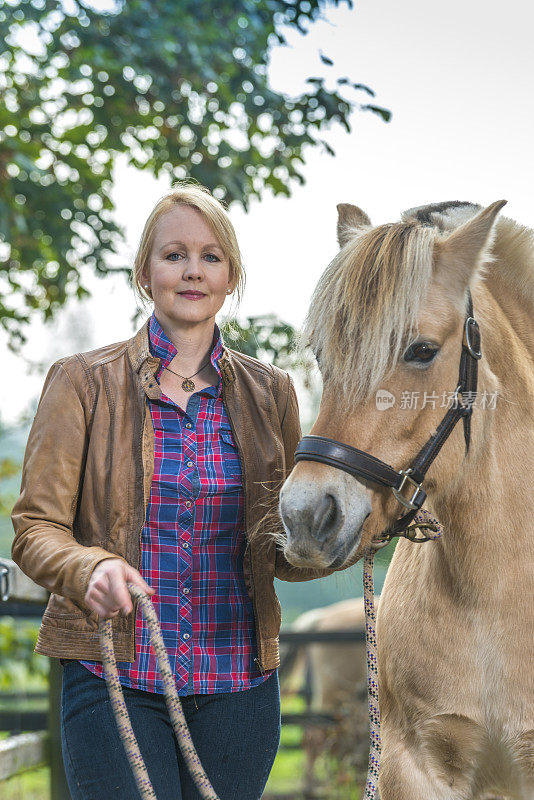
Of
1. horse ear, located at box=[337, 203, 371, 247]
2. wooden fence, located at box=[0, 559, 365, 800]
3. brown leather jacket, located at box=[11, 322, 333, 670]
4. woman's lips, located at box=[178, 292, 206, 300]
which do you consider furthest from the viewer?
wooden fence, located at box=[0, 559, 365, 800]

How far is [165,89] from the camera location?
154 inches

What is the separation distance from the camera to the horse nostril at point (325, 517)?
167 centimetres

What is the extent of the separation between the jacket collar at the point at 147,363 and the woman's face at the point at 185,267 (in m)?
0.10

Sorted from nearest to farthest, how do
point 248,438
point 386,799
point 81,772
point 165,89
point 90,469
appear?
point 81,772 < point 90,469 < point 248,438 < point 386,799 < point 165,89

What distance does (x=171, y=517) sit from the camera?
1.89 metres

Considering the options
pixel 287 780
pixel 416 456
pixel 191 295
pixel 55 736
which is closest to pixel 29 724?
pixel 55 736

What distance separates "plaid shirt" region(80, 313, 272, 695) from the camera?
185 centimetres

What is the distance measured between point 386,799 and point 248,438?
1044 mm

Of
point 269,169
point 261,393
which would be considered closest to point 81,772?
point 261,393

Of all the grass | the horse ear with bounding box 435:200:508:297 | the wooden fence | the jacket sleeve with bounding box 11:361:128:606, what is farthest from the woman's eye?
the grass

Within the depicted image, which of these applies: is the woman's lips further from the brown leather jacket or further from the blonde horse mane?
the blonde horse mane

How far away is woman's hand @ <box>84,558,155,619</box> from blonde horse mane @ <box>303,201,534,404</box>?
0.63m

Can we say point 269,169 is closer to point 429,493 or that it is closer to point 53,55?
point 53,55

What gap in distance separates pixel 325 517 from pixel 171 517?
0.40m
